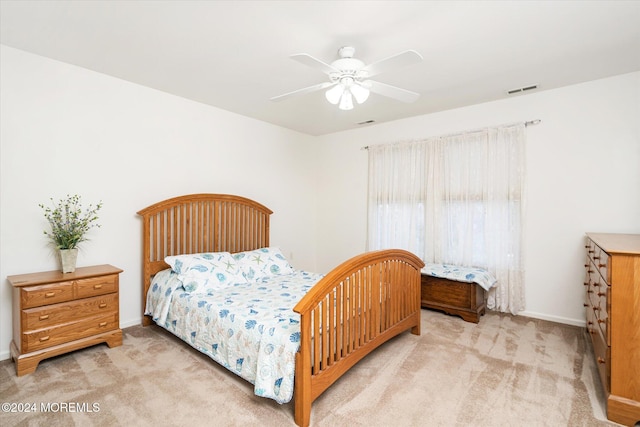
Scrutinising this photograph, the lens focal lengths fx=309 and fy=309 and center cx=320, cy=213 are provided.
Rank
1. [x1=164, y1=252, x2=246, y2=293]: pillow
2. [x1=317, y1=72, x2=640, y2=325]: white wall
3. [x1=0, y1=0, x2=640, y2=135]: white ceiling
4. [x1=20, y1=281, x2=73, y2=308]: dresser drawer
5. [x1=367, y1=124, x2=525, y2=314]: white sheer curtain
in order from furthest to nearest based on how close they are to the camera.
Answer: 1. [x1=367, y1=124, x2=525, y2=314]: white sheer curtain
2. [x1=317, y1=72, x2=640, y2=325]: white wall
3. [x1=164, y1=252, x2=246, y2=293]: pillow
4. [x1=20, y1=281, x2=73, y2=308]: dresser drawer
5. [x1=0, y1=0, x2=640, y2=135]: white ceiling

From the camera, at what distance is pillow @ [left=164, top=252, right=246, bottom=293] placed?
2947 mm

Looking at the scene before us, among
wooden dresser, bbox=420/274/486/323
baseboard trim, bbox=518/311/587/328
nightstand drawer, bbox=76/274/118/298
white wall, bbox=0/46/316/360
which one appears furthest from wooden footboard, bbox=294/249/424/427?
white wall, bbox=0/46/316/360

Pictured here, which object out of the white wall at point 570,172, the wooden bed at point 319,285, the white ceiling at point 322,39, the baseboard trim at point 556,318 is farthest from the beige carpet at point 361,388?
the white ceiling at point 322,39

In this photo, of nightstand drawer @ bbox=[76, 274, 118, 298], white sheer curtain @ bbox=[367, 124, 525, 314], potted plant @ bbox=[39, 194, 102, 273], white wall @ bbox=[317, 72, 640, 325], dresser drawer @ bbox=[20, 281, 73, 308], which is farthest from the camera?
white sheer curtain @ bbox=[367, 124, 525, 314]

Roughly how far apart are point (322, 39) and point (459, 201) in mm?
2694

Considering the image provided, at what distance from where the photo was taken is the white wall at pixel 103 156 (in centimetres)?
260

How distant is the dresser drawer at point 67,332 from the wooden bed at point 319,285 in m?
0.59

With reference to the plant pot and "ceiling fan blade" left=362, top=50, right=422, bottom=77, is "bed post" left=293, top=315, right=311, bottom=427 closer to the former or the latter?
"ceiling fan blade" left=362, top=50, right=422, bottom=77

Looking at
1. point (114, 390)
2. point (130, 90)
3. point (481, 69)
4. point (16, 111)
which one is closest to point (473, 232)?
point (481, 69)

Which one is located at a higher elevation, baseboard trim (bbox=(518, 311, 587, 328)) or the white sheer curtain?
the white sheer curtain

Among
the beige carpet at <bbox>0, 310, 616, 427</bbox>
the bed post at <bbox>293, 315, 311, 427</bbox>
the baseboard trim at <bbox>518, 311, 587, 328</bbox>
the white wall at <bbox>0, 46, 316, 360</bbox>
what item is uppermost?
the white wall at <bbox>0, 46, 316, 360</bbox>

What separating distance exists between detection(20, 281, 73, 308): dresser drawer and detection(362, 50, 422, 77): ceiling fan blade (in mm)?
2897

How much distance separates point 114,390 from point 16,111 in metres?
2.43

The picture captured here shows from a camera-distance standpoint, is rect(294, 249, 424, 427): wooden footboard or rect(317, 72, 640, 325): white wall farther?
rect(317, 72, 640, 325): white wall
